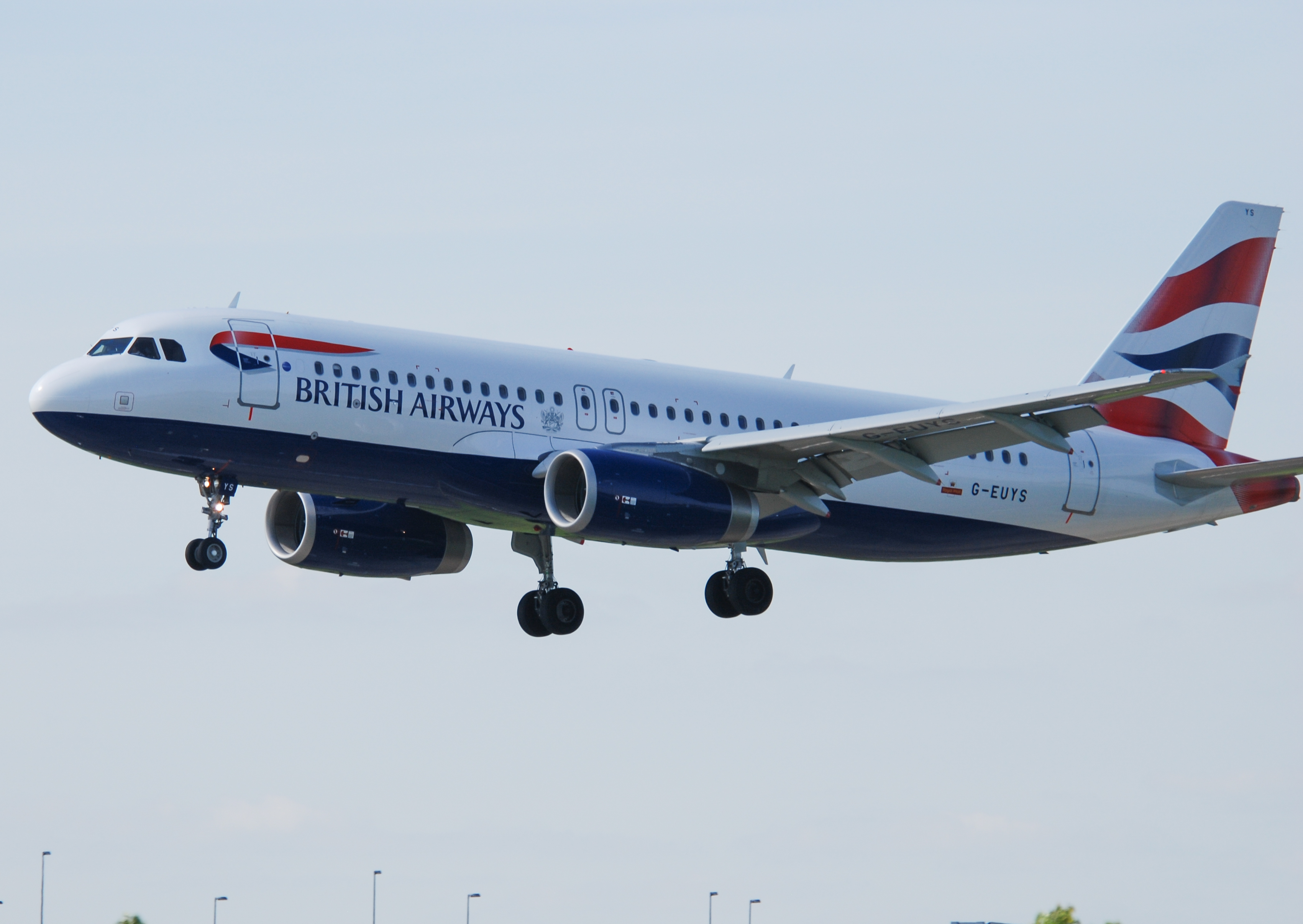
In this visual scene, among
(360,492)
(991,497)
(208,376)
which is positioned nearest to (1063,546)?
(991,497)

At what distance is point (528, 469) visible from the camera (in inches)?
1507

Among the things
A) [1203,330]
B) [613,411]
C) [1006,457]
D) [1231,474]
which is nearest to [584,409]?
[613,411]

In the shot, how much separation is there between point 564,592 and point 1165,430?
14.4 metres

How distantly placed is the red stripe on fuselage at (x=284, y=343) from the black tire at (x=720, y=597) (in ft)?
30.8

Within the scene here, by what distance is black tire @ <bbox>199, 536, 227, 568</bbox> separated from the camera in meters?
37.0

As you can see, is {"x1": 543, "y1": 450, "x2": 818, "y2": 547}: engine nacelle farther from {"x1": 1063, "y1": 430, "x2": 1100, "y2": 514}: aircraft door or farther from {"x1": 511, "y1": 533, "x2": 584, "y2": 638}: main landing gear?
{"x1": 1063, "y1": 430, "x2": 1100, "y2": 514}: aircraft door

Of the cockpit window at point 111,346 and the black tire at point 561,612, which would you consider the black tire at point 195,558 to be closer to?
the cockpit window at point 111,346

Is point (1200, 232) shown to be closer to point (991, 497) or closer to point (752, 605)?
point (991, 497)

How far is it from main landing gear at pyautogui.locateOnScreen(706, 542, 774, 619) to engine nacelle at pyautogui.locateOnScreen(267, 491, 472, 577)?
19.2ft

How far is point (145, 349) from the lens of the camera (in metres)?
36.2

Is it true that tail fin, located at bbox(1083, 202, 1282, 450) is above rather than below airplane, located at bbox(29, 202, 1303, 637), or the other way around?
above

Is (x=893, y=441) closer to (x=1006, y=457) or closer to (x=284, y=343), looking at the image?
(x=1006, y=457)

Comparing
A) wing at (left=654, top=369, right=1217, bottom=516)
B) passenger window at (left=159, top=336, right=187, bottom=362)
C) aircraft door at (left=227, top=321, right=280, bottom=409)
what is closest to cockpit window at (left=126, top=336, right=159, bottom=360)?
passenger window at (left=159, top=336, right=187, bottom=362)

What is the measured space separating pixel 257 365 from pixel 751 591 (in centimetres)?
1146
